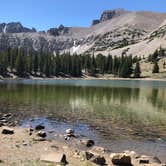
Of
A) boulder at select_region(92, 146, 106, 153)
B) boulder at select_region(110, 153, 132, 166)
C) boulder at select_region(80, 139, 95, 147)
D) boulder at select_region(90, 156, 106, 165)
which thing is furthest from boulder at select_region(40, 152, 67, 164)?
boulder at select_region(80, 139, 95, 147)

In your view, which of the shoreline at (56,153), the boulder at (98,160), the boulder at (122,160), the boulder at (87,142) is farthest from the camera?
the boulder at (87,142)

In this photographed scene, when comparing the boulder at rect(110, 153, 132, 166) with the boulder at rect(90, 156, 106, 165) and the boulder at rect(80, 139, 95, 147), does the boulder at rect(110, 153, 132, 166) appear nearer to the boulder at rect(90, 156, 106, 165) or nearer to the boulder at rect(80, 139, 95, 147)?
the boulder at rect(90, 156, 106, 165)

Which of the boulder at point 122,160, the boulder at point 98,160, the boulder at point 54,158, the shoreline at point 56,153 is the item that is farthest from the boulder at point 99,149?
the boulder at point 54,158

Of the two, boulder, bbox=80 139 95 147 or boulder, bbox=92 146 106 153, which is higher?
boulder, bbox=92 146 106 153

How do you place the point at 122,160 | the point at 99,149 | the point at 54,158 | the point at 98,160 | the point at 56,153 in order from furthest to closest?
the point at 99,149
the point at 56,153
the point at 122,160
the point at 98,160
the point at 54,158

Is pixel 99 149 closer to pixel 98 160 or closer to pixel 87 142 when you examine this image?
Answer: pixel 87 142

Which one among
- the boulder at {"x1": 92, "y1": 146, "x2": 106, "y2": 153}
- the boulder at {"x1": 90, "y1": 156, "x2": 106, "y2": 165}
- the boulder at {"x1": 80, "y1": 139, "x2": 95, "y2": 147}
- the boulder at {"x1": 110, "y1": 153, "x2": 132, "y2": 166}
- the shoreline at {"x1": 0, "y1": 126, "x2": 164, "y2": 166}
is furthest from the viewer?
the boulder at {"x1": 80, "y1": 139, "x2": 95, "y2": 147}

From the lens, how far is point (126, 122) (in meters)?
51.0

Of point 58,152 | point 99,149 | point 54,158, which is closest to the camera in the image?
point 54,158

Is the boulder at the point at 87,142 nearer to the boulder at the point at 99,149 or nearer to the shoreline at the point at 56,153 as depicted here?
the shoreline at the point at 56,153

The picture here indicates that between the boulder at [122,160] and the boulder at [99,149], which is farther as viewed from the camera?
the boulder at [99,149]

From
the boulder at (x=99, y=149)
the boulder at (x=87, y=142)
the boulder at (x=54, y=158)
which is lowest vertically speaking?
the boulder at (x=87, y=142)

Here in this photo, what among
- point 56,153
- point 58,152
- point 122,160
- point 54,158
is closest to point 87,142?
point 58,152

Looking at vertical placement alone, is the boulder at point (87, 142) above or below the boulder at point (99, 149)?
below
